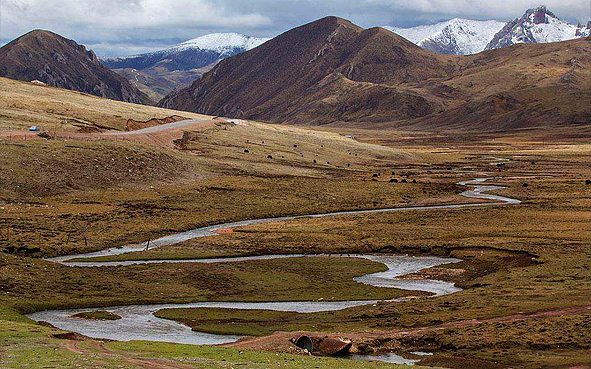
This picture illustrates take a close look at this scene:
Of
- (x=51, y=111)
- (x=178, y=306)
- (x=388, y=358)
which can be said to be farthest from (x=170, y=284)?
(x=51, y=111)

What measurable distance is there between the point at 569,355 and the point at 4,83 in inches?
7086

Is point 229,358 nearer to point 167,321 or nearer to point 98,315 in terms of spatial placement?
point 167,321

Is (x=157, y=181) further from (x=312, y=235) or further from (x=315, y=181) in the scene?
(x=312, y=235)

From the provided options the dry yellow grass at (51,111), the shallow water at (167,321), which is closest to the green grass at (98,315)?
the shallow water at (167,321)

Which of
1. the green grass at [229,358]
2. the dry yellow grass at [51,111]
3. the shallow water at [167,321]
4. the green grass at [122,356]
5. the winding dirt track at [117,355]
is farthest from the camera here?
the dry yellow grass at [51,111]

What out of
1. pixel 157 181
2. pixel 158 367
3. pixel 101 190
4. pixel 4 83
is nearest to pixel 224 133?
pixel 4 83

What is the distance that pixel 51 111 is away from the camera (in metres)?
164

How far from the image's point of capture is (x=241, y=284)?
61562 millimetres

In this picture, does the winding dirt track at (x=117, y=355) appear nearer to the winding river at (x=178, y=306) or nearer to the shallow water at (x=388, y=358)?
the winding river at (x=178, y=306)

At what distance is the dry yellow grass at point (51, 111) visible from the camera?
148m

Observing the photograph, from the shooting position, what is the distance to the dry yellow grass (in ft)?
486

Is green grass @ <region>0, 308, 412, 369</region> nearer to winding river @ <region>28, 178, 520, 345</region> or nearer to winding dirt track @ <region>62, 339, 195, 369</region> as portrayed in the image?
winding dirt track @ <region>62, 339, 195, 369</region>

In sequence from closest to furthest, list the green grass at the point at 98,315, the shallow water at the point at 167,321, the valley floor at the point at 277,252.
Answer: the valley floor at the point at 277,252 < the shallow water at the point at 167,321 < the green grass at the point at 98,315

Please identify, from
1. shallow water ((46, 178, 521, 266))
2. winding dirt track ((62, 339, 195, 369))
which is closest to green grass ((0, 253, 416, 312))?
shallow water ((46, 178, 521, 266))
